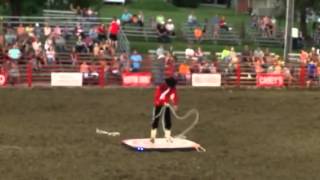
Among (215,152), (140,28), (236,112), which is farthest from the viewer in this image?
(140,28)

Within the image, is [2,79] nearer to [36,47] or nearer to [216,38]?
[36,47]

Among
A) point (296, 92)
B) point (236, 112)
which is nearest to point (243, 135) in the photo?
point (236, 112)

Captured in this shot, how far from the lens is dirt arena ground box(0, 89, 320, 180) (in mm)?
12047

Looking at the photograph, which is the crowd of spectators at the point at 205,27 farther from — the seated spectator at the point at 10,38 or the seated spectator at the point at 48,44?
the seated spectator at the point at 10,38

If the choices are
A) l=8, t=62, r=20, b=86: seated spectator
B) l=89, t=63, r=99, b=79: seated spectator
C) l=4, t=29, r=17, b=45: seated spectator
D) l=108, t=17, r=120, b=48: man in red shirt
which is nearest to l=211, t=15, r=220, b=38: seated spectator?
l=108, t=17, r=120, b=48: man in red shirt

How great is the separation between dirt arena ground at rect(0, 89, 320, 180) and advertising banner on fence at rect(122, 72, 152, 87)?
63.1 inches

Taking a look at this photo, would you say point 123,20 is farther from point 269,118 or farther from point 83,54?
point 269,118

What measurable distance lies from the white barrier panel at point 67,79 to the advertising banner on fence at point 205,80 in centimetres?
484

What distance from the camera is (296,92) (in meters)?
28.7

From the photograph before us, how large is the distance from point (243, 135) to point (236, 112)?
4.61 m

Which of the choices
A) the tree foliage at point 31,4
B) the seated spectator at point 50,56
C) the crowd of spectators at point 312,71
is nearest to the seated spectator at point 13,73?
the seated spectator at point 50,56

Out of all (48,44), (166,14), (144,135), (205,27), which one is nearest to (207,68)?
(48,44)

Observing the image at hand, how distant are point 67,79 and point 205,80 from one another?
5817mm

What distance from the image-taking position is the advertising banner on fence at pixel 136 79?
28984 mm
